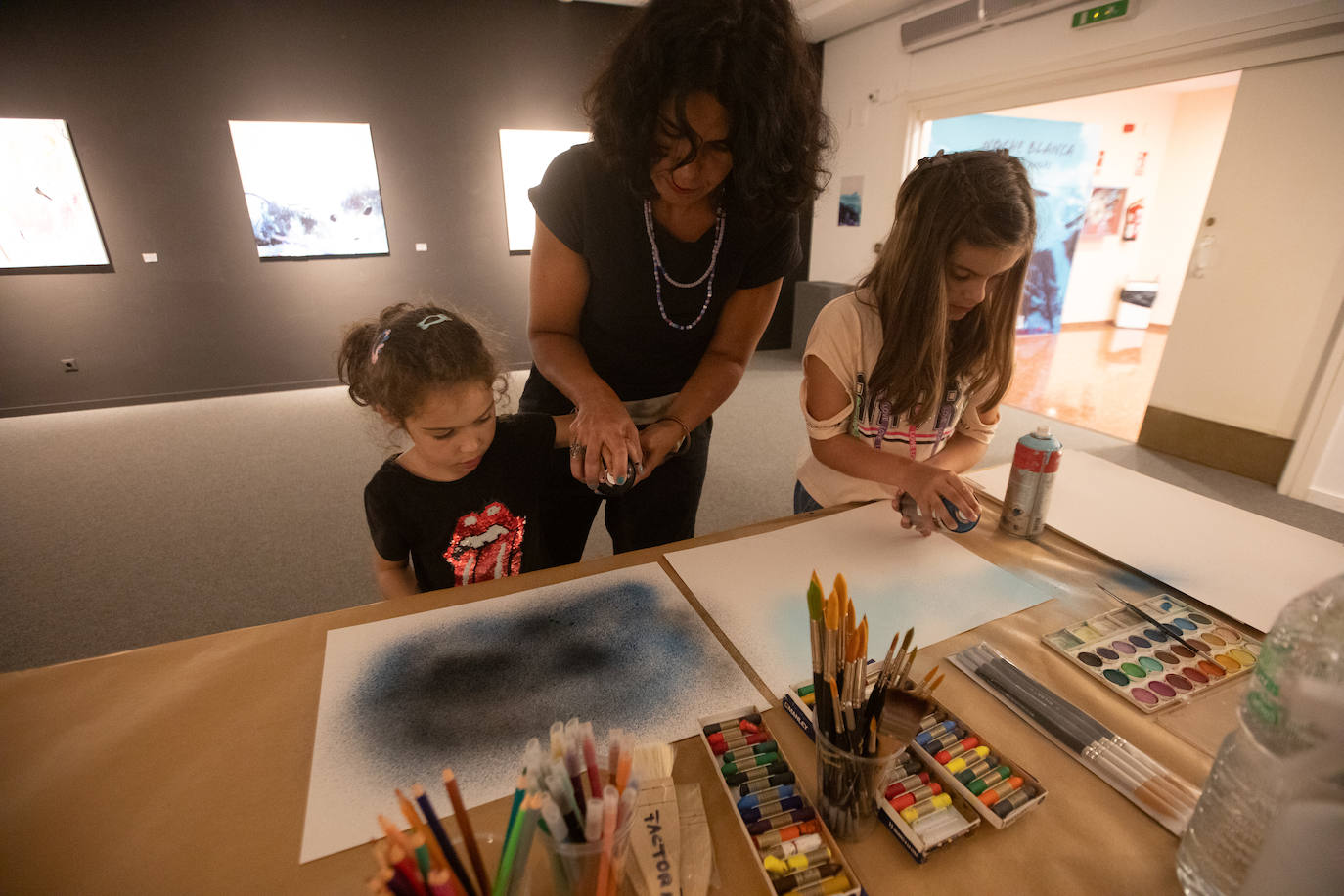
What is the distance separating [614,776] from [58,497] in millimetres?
3621

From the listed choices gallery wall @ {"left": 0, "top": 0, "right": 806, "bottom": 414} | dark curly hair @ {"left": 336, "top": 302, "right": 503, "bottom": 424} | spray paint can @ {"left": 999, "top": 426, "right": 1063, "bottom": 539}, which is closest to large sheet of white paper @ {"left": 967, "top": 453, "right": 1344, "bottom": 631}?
spray paint can @ {"left": 999, "top": 426, "right": 1063, "bottom": 539}

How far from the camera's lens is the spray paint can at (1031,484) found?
0.91 meters

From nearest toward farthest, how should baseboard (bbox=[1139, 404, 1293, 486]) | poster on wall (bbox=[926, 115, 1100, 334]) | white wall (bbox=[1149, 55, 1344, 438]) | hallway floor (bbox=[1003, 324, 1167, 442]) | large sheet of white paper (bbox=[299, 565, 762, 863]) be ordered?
large sheet of white paper (bbox=[299, 565, 762, 863]) < white wall (bbox=[1149, 55, 1344, 438]) < baseboard (bbox=[1139, 404, 1293, 486]) < hallway floor (bbox=[1003, 324, 1167, 442]) < poster on wall (bbox=[926, 115, 1100, 334])

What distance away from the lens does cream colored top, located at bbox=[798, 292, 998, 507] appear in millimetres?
1085

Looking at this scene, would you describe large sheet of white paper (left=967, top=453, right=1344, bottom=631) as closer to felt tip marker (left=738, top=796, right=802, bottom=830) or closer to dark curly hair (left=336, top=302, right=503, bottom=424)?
felt tip marker (left=738, top=796, right=802, bottom=830)

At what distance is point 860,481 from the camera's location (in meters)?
1.13

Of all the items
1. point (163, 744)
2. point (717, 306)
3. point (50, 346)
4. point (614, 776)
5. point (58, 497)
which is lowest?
point (58, 497)

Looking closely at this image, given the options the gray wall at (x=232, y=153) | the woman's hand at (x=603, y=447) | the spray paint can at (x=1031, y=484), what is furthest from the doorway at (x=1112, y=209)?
the woman's hand at (x=603, y=447)

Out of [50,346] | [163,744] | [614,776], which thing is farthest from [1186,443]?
[50,346]

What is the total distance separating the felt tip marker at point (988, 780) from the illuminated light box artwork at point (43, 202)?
16.7 feet

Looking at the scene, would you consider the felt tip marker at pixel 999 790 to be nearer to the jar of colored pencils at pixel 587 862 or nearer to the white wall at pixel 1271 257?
the jar of colored pencils at pixel 587 862

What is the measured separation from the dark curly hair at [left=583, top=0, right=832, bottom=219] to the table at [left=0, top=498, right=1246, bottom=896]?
657 millimetres

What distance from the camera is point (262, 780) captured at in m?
0.55

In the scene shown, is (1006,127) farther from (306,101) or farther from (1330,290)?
(306,101)
